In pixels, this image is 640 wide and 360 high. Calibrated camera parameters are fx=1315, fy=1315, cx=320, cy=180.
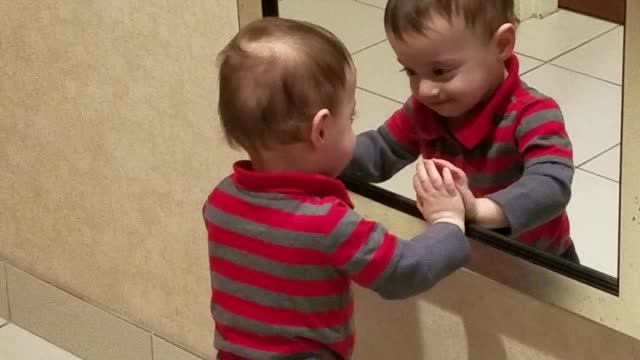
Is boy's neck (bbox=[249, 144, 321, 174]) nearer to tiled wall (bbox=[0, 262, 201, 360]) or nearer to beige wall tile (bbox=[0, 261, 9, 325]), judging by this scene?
tiled wall (bbox=[0, 262, 201, 360])

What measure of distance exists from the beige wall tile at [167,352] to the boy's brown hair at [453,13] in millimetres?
687

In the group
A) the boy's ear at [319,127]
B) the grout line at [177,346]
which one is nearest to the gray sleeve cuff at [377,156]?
the boy's ear at [319,127]

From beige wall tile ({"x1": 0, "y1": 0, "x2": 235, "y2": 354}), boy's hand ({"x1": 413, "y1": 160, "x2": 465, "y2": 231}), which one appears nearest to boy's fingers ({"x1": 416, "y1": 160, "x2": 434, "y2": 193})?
boy's hand ({"x1": 413, "y1": 160, "x2": 465, "y2": 231})

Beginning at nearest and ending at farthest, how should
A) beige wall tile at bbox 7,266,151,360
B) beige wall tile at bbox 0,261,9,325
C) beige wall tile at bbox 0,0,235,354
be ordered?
beige wall tile at bbox 0,0,235,354
beige wall tile at bbox 7,266,151,360
beige wall tile at bbox 0,261,9,325

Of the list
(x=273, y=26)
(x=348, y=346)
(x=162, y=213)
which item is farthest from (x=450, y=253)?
(x=162, y=213)

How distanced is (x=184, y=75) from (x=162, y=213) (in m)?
0.23

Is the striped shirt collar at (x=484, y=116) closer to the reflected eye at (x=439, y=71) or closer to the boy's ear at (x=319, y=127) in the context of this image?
the reflected eye at (x=439, y=71)

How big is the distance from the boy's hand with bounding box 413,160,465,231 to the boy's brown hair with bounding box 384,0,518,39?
0.14 metres

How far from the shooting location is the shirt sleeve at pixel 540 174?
1.26m

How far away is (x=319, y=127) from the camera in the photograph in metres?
1.20

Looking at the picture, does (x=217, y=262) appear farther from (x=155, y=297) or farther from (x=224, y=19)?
(x=155, y=297)

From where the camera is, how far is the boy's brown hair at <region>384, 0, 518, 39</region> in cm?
127

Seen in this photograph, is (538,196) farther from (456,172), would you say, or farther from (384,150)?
(384,150)

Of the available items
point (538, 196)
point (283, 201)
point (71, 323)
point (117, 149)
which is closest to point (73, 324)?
point (71, 323)
